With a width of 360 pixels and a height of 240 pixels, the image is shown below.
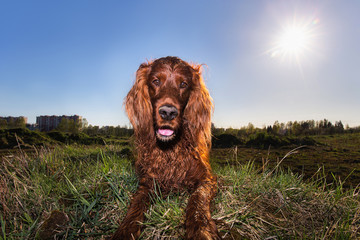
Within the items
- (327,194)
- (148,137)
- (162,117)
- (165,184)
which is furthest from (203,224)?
(327,194)

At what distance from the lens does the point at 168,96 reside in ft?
8.73

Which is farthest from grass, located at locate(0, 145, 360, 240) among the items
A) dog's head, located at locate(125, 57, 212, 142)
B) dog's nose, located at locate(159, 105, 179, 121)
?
dog's nose, located at locate(159, 105, 179, 121)

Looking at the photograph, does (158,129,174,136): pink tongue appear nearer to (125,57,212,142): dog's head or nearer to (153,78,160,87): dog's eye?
(125,57,212,142): dog's head

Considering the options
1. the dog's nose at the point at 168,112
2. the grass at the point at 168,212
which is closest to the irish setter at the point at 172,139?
the dog's nose at the point at 168,112

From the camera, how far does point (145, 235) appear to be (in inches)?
86.9

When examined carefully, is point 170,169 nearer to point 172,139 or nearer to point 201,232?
point 172,139

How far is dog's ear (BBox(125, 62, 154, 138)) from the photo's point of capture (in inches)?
133

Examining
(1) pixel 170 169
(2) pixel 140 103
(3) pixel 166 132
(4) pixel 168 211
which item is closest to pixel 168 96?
(3) pixel 166 132

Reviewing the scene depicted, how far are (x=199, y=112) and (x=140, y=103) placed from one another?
3.51 ft

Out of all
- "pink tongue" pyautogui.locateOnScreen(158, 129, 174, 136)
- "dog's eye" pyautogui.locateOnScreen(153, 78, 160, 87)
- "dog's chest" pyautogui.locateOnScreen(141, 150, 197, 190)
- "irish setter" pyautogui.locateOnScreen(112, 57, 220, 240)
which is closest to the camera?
"irish setter" pyautogui.locateOnScreen(112, 57, 220, 240)

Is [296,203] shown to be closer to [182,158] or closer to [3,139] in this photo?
[182,158]

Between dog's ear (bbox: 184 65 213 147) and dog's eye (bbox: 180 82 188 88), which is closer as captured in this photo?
dog's eye (bbox: 180 82 188 88)

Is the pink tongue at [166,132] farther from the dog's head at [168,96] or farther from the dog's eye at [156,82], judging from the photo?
the dog's eye at [156,82]

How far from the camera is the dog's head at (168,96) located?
2766mm
